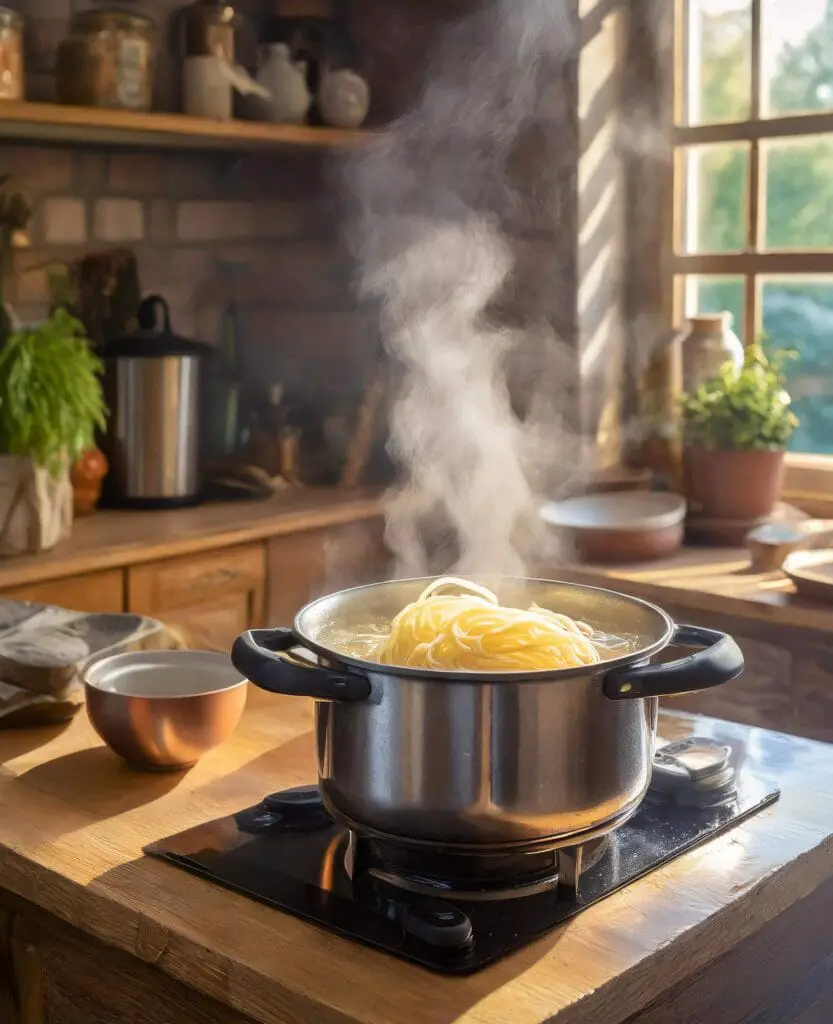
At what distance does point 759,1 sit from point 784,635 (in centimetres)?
142

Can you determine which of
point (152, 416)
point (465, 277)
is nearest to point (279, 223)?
point (465, 277)

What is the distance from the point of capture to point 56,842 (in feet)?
3.63

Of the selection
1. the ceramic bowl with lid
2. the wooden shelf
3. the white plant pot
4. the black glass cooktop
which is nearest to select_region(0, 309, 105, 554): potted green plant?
the white plant pot

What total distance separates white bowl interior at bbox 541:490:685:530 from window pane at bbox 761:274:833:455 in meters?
0.39

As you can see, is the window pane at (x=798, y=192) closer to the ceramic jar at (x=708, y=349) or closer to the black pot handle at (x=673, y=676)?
the ceramic jar at (x=708, y=349)

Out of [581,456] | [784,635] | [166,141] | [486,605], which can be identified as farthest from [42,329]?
[486,605]

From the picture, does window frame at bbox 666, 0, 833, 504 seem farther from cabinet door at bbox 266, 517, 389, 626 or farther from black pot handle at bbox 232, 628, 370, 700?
black pot handle at bbox 232, 628, 370, 700

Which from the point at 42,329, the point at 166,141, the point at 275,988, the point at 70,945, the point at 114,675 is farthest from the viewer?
the point at 166,141

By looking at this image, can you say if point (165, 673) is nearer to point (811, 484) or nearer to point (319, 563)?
point (319, 563)

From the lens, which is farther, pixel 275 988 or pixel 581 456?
pixel 581 456

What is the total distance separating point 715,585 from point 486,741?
1.48 metres

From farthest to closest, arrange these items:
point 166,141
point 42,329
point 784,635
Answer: point 166,141
point 42,329
point 784,635

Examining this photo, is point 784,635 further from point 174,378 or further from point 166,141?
point 166,141

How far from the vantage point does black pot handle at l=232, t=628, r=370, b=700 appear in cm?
97
